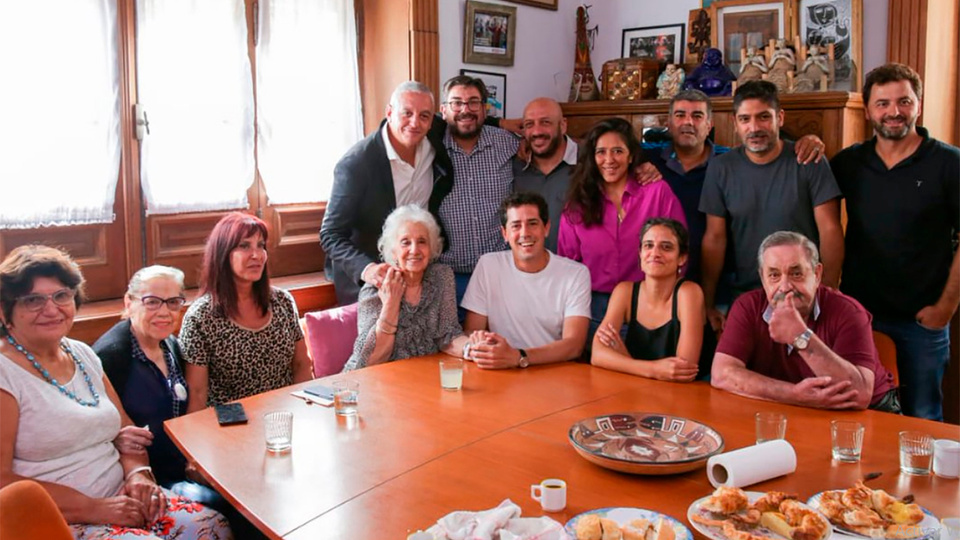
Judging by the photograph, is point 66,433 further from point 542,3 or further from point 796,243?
point 542,3

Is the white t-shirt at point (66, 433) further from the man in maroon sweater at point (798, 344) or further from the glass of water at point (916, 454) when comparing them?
the glass of water at point (916, 454)

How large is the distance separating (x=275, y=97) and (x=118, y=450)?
2.21 m

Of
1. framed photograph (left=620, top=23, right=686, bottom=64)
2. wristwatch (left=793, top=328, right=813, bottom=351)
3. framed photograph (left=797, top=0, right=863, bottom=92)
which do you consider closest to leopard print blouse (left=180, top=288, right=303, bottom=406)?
wristwatch (left=793, top=328, right=813, bottom=351)

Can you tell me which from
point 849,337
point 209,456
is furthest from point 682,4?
point 209,456

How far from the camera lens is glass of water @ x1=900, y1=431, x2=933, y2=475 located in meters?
1.88

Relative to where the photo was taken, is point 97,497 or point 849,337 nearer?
point 97,497

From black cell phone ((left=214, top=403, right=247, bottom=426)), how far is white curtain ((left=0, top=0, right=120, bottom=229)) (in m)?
1.48

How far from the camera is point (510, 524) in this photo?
5.23ft

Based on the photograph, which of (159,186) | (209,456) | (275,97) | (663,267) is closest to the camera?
(209,456)

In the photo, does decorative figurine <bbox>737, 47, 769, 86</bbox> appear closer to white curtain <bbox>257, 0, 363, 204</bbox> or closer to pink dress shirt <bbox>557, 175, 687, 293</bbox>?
pink dress shirt <bbox>557, 175, 687, 293</bbox>

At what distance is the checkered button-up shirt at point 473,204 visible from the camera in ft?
12.3

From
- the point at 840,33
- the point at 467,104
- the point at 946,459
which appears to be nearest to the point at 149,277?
the point at 467,104

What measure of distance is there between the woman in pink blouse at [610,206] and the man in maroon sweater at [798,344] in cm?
77

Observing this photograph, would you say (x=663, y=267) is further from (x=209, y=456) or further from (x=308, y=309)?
(x=308, y=309)
